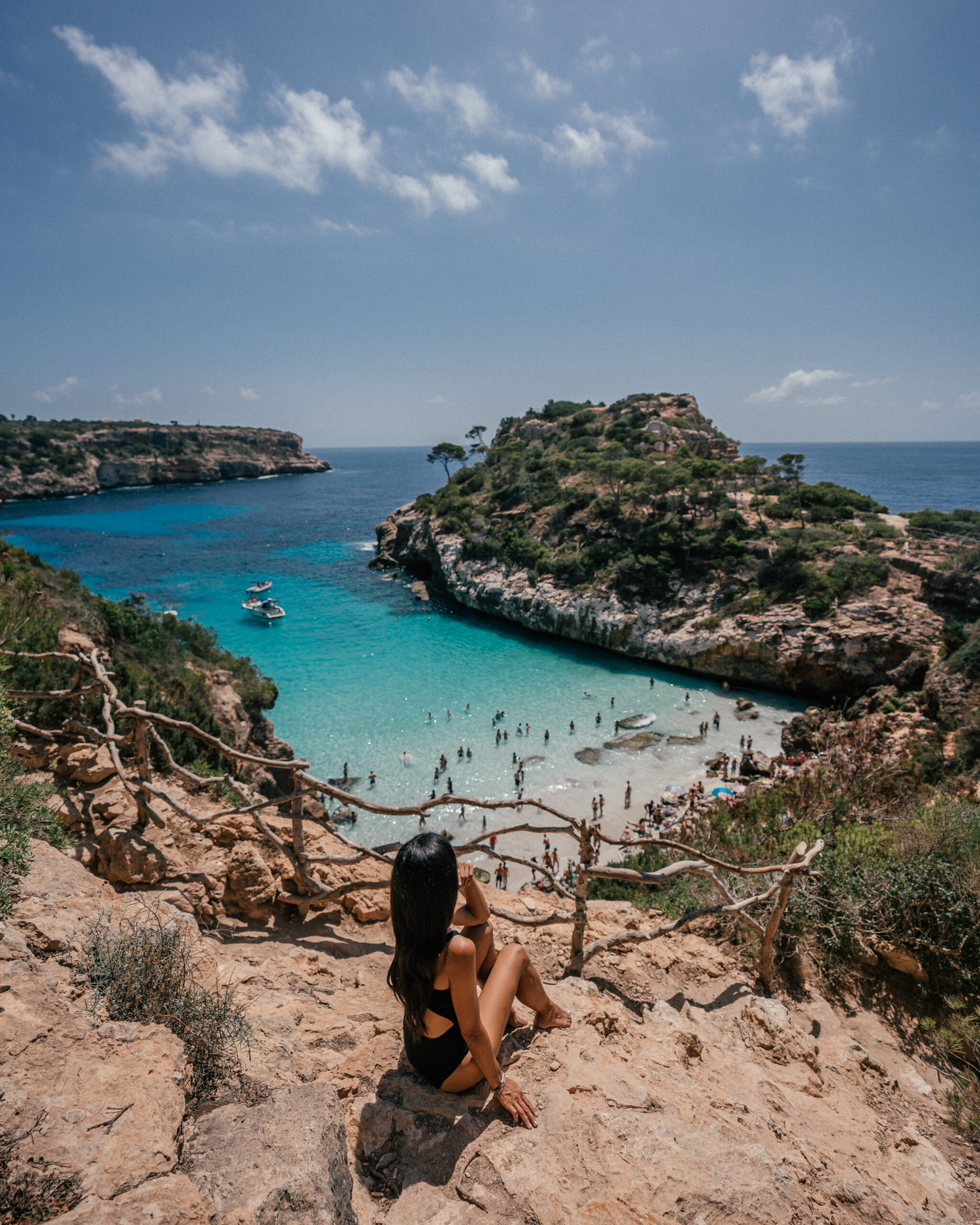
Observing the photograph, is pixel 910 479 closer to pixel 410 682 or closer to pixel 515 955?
pixel 410 682

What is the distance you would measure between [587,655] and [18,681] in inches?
974

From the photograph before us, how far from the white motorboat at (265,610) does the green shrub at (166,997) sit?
107 feet

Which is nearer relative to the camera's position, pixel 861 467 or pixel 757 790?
pixel 757 790

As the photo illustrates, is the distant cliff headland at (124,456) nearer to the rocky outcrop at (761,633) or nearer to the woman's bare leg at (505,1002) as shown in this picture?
the rocky outcrop at (761,633)

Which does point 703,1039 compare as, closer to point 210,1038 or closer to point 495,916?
point 495,916

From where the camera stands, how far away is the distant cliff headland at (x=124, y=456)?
271 ft

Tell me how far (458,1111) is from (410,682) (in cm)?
2301

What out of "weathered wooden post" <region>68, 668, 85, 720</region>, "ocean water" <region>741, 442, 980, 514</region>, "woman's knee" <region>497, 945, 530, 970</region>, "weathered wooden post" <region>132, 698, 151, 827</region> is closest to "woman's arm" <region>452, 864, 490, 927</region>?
"woman's knee" <region>497, 945, 530, 970</region>

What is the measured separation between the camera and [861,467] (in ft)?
481

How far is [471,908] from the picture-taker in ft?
8.96

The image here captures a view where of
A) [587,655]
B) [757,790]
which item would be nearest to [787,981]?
[757,790]

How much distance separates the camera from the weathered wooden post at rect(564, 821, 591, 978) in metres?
3.67

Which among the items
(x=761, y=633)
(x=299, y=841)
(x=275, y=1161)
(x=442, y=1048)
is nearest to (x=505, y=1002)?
(x=442, y=1048)

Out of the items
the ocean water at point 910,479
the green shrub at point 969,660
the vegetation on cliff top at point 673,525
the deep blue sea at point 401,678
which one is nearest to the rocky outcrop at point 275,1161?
the deep blue sea at point 401,678
